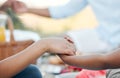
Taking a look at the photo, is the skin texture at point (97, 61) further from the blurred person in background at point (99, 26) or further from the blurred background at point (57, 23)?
the blurred background at point (57, 23)

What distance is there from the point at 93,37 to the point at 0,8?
1.96 ft

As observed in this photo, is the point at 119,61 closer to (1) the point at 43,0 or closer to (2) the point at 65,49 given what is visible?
(2) the point at 65,49

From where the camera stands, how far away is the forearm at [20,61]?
96 centimetres

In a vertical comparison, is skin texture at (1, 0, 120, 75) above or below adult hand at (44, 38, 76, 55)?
below

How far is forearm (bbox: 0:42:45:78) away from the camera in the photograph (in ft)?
3.16

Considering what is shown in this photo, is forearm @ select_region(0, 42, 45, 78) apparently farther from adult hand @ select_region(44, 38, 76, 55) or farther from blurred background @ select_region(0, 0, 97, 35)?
blurred background @ select_region(0, 0, 97, 35)

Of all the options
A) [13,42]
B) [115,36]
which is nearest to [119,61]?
[13,42]

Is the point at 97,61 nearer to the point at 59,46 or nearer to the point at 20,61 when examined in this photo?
the point at 59,46

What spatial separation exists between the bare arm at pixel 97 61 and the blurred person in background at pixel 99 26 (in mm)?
976

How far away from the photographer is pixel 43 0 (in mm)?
2596

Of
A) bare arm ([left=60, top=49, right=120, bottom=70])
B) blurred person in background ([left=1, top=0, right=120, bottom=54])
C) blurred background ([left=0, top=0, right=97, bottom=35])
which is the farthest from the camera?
blurred background ([left=0, top=0, right=97, bottom=35])

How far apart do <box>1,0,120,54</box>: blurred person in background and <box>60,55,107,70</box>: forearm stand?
38.4 inches

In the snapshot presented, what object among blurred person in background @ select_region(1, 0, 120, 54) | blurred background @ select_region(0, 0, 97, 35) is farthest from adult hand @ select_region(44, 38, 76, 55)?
blurred background @ select_region(0, 0, 97, 35)

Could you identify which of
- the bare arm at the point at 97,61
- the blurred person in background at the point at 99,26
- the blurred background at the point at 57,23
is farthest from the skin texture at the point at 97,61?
the blurred background at the point at 57,23
